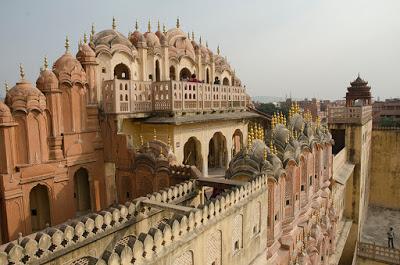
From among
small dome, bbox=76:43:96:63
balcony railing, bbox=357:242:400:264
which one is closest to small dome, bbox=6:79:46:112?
small dome, bbox=76:43:96:63

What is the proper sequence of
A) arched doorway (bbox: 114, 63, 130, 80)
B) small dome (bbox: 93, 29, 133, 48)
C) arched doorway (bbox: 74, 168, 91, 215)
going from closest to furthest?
arched doorway (bbox: 74, 168, 91, 215) → small dome (bbox: 93, 29, 133, 48) → arched doorway (bbox: 114, 63, 130, 80)

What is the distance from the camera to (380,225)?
27750 mm

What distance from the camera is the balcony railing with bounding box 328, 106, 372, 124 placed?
2459cm

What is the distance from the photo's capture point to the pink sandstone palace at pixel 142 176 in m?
9.22

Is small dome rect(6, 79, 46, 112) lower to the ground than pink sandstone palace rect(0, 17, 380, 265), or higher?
higher

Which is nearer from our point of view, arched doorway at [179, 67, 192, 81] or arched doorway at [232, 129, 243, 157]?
arched doorway at [179, 67, 192, 81]

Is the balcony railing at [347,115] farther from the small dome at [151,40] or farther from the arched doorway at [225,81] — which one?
the small dome at [151,40]

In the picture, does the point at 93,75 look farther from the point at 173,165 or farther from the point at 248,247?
the point at 248,247

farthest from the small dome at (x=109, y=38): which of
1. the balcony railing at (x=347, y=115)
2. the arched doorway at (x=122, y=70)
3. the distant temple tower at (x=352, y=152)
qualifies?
the distant temple tower at (x=352, y=152)

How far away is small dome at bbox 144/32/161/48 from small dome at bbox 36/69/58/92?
7530 mm

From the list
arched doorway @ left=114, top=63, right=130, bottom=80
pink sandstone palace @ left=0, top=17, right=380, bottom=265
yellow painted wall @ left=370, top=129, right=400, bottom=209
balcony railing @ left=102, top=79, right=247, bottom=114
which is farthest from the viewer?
yellow painted wall @ left=370, top=129, right=400, bottom=209

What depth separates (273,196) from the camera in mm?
12977

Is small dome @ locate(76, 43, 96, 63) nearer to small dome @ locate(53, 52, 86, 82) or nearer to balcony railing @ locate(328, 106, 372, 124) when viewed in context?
small dome @ locate(53, 52, 86, 82)

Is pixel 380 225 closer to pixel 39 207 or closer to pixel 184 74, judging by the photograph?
pixel 184 74
